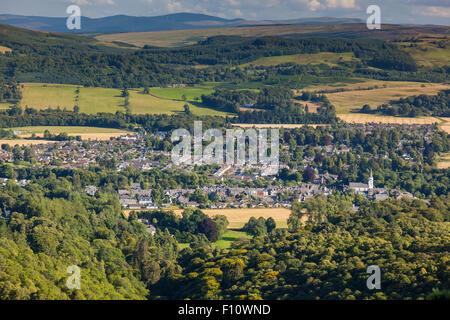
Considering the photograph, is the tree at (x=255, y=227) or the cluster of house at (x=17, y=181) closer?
the tree at (x=255, y=227)

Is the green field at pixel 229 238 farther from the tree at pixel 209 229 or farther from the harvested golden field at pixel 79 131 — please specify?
the harvested golden field at pixel 79 131

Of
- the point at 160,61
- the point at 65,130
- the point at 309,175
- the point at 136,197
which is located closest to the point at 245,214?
the point at 136,197

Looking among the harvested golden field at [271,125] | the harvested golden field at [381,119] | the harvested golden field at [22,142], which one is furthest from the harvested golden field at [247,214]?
the harvested golden field at [381,119]

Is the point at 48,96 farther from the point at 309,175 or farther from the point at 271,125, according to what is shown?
the point at 309,175

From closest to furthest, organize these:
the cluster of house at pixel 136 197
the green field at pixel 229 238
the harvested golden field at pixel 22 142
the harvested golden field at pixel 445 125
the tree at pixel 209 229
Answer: the green field at pixel 229 238
the tree at pixel 209 229
the cluster of house at pixel 136 197
the harvested golden field at pixel 22 142
the harvested golden field at pixel 445 125

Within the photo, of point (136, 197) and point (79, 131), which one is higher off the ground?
point (79, 131)

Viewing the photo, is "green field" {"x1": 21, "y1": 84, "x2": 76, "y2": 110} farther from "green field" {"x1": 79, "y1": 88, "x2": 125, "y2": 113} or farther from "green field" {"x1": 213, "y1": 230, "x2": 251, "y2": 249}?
"green field" {"x1": 213, "y1": 230, "x2": 251, "y2": 249}
